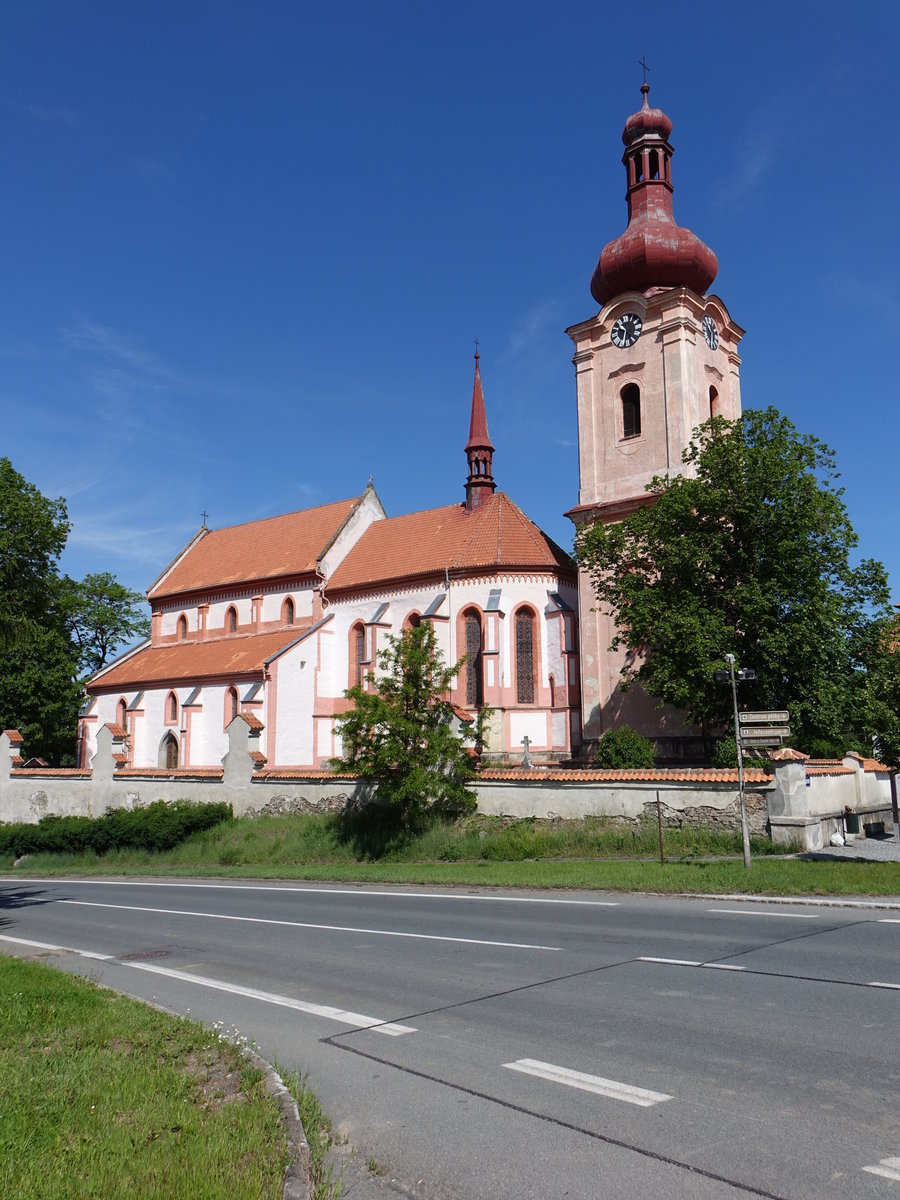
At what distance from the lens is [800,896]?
13445 mm

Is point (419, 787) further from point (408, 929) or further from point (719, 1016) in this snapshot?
point (719, 1016)

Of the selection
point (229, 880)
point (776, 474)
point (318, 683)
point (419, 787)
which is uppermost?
point (776, 474)

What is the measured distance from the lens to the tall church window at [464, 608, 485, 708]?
32594mm

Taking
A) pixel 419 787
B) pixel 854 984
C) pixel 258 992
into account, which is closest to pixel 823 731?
pixel 419 787

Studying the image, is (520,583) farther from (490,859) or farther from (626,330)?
(490,859)

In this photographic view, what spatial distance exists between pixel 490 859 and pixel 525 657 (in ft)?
39.7

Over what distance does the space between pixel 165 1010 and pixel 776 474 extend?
68.1 feet

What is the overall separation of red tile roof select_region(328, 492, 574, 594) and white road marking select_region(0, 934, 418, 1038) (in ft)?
76.8

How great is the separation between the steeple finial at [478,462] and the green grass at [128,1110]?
1229 inches

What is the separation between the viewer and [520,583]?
1299 inches

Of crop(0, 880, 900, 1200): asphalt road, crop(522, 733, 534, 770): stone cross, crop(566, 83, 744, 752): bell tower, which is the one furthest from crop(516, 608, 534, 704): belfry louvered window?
crop(0, 880, 900, 1200): asphalt road

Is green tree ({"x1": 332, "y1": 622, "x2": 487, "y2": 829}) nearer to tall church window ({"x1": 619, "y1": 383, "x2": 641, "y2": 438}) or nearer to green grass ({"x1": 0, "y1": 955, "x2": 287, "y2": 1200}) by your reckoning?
tall church window ({"x1": 619, "y1": 383, "x2": 641, "y2": 438})

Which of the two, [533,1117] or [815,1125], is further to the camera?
[533,1117]

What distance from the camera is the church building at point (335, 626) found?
3231cm
